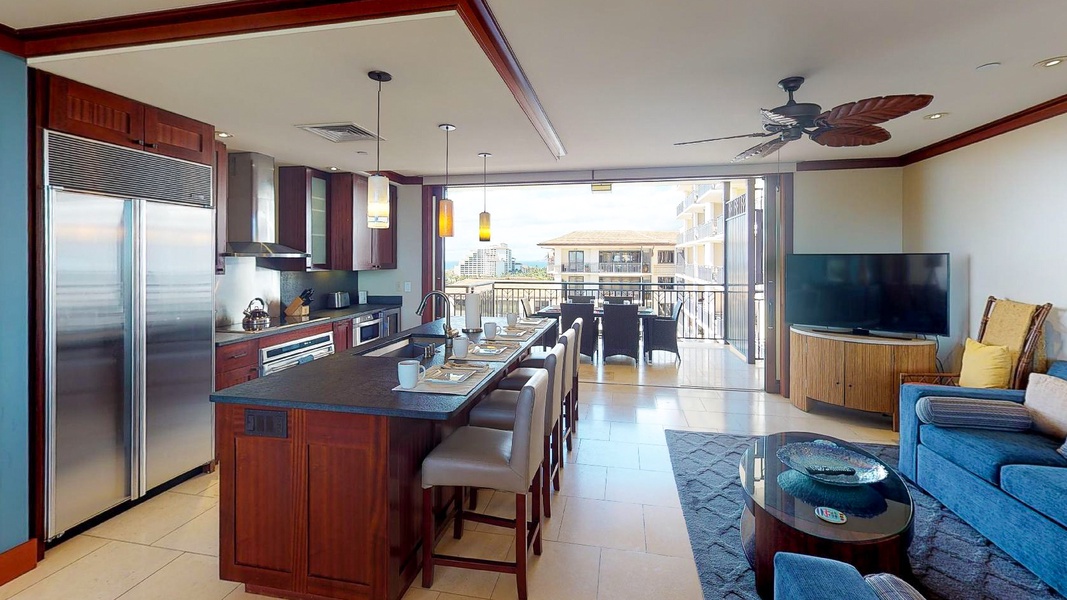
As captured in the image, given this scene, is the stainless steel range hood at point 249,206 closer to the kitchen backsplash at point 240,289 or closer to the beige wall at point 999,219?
the kitchen backsplash at point 240,289

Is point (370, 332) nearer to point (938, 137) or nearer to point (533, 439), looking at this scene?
point (533, 439)

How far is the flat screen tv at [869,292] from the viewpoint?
4211 mm

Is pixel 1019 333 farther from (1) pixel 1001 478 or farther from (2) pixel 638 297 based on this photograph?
(2) pixel 638 297

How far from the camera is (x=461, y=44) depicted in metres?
2.15

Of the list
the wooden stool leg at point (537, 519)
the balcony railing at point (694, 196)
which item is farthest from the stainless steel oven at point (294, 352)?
the balcony railing at point (694, 196)

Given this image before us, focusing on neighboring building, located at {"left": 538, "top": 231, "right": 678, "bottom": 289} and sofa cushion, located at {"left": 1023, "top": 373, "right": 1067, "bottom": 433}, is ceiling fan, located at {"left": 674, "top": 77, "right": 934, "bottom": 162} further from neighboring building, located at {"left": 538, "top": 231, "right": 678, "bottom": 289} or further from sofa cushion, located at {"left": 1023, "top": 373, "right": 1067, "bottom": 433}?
neighboring building, located at {"left": 538, "top": 231, "right": 678, "bottom": 289}

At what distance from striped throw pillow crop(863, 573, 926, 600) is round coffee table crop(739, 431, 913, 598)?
599 mm

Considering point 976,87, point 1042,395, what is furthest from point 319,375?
point 976,87

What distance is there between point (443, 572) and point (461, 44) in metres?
2.33

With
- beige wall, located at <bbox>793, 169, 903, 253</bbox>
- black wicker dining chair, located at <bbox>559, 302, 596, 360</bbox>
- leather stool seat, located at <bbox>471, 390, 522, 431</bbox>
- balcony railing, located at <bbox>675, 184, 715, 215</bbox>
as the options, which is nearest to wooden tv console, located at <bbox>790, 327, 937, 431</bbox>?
beige wall, located at <bbox>793, 169, 903, 253</bbox>

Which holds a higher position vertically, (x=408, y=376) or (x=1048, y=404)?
(x=408, y=376)

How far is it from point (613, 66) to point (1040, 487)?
2.73 metres

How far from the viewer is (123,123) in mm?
2762

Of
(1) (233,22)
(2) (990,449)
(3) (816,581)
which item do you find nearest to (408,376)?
(3) (816,581)
